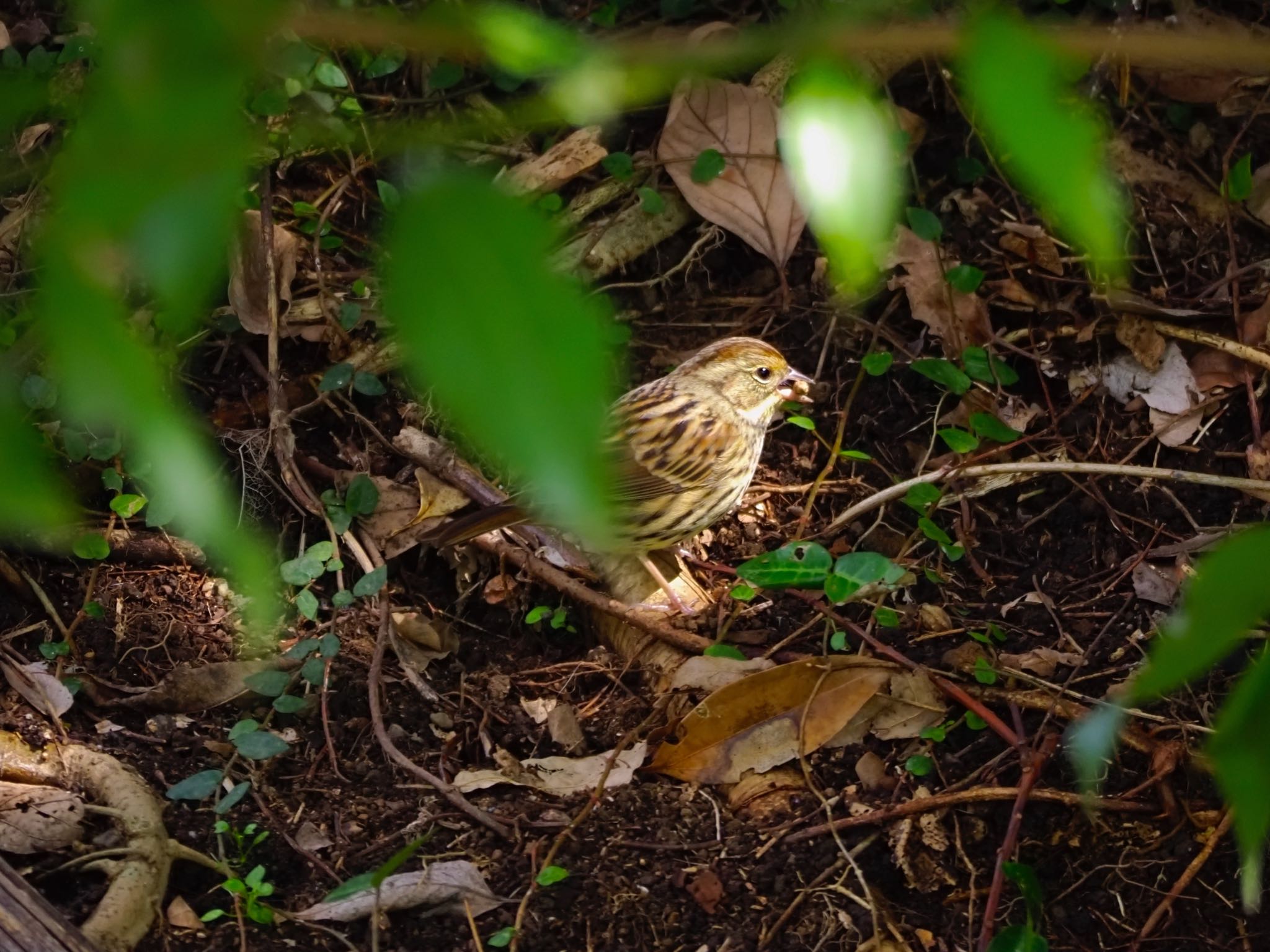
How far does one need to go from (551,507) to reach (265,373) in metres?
4.84

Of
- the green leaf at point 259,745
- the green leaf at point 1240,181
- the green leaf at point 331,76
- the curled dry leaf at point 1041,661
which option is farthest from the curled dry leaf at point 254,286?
the green leaf at point 1240,181

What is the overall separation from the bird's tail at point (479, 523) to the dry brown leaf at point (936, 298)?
1.84 metres

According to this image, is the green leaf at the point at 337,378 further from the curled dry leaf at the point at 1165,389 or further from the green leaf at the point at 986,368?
the curled dry leaf at the point at 1165,389

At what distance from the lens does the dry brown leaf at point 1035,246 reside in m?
5.45

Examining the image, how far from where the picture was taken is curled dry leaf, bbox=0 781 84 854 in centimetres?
367

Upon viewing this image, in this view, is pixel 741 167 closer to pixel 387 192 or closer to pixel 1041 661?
pixel 387 192

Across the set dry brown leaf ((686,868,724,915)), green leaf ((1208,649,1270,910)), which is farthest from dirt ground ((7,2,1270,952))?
green leaf ((1208,649,1270,910))

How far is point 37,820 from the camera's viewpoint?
12.2ft

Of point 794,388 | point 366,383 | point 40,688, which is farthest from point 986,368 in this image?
point 40,688

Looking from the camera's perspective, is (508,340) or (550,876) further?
(550,876)

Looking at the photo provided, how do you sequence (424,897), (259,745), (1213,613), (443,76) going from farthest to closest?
(443,76) < (259,745) < (424,897) < (1213,613)

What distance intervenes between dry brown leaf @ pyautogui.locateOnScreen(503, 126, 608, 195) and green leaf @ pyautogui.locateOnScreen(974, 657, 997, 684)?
9.20 ft

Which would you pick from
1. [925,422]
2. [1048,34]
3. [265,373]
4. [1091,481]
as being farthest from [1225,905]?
[265,373]

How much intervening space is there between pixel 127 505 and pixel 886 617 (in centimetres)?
271
